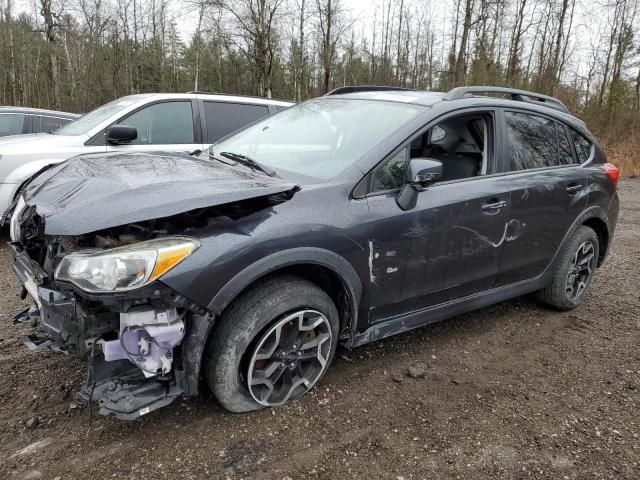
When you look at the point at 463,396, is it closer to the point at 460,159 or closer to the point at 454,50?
the point at 460,159

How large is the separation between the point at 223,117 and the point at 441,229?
14.1 ft

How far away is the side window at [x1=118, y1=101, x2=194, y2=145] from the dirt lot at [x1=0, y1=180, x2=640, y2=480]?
2.97 meters

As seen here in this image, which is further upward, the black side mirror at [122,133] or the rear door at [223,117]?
the rear door at [223,117]

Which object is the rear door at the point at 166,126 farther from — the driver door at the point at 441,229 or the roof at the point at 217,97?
the driver door at the point at 441,229

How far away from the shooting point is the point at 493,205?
10.6 feet

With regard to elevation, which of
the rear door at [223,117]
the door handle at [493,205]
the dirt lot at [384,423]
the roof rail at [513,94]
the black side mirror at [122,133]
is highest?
the roof rail at [513,94]

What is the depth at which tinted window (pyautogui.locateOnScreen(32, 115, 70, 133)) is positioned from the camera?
8352 millimetres

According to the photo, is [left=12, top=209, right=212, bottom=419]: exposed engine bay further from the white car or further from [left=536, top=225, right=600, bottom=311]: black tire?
the white car

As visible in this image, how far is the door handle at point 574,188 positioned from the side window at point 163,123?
4.38 meters

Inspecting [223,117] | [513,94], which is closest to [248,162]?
[513,94]

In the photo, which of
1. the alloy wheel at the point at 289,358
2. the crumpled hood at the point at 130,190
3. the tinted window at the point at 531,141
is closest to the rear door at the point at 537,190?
the tinted window at the point at 531,141

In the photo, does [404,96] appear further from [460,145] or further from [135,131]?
[135,131]

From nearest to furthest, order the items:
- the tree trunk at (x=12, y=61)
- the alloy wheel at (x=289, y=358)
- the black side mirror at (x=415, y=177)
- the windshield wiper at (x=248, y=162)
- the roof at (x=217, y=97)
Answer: the alloy wheel at (x=289, y=358) → the black side mirror at (x=415, y=177) → the windshield wiper at (x=248, y=162) → the roof at (x=217, y=97) → the tree trunk at (x=12, y=61)

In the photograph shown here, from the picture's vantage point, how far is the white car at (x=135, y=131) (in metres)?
5.25
